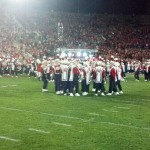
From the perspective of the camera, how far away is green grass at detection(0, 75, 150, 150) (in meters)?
8.77

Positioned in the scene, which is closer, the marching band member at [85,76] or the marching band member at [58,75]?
the marching band member at [58,75]

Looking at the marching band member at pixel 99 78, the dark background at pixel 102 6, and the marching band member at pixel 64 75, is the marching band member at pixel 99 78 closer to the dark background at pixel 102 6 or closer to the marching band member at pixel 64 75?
the marching band member at pixel 64 75

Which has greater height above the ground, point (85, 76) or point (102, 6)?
point (102, 6)

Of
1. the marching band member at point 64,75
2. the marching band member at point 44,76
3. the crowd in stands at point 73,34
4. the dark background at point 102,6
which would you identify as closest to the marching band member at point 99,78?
the marching band member at point 64,75

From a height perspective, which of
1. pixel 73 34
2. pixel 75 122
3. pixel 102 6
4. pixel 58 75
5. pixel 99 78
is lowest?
pixel 75 122

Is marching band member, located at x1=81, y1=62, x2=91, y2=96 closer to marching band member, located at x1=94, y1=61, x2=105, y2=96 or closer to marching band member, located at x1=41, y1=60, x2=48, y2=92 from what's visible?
marching band member, located at x1=94, y1=61, x2=105, y2=96

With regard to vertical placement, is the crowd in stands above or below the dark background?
below

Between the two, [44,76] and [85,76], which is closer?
[85,76]

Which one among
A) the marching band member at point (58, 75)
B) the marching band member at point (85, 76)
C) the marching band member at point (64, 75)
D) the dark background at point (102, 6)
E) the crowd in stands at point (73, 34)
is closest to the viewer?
the marching band member at point (64, 75)

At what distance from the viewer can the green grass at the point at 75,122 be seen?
8.77 m

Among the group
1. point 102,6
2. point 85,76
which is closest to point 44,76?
point 85,76

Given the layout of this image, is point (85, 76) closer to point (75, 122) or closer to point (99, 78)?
point (99, 78)

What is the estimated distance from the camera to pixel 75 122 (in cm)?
1109

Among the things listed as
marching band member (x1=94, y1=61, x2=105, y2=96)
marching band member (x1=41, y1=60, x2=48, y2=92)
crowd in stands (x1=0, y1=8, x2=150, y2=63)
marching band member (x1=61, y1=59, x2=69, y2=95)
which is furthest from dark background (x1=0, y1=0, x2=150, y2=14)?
marching band member (x1=61, y1=59, x2=69, y2=95)
